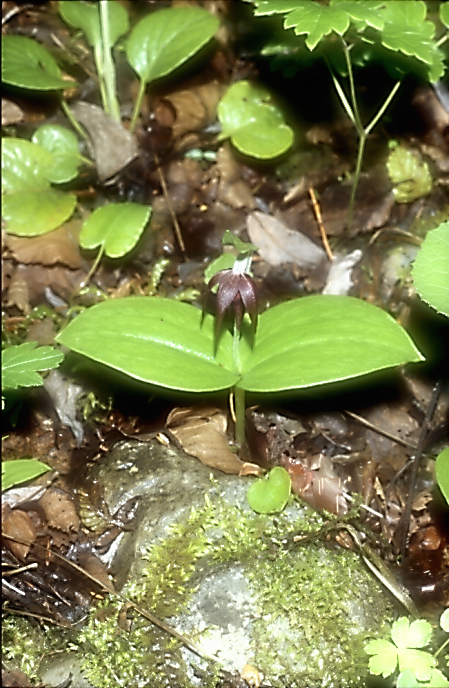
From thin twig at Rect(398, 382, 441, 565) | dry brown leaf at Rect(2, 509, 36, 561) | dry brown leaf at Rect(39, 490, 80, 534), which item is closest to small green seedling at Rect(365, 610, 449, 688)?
thin twig at Rect(398, 382, 441, 565)

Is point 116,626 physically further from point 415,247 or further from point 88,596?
point 415,247

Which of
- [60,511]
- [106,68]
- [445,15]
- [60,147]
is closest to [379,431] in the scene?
[60,511]

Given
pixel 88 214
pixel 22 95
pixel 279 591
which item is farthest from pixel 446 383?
pixel 22 95

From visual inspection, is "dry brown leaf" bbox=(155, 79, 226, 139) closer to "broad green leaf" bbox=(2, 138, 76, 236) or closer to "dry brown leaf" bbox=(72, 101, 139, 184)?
"dry brown leaf" bbox=(72, 101, 139, 184)

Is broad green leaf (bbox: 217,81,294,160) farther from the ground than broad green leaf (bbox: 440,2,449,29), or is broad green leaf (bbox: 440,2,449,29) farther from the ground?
broad green leaf (bbox: 440,2,449,29)

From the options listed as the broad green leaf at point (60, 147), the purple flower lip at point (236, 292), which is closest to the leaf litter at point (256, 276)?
the broad green leaf at point (60, 147)

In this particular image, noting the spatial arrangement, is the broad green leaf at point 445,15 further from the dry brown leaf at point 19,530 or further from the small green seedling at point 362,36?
the dry brown leaf at point 19,530

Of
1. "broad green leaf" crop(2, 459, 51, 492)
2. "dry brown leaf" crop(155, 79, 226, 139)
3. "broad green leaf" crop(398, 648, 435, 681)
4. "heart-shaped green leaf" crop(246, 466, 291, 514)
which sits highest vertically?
"dry brown leaf" crop(155, 79, 226, 139)
